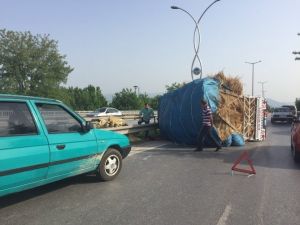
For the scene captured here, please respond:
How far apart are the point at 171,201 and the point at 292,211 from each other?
1832mm

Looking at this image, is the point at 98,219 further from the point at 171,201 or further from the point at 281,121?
the point at 281,121

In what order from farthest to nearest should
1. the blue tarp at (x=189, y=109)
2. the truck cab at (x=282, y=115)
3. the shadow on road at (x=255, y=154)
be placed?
the truck cab at (x=282, y=115) → the blue tarp at (x=189, y=109) → the shadow on road at (x=255, y=154)

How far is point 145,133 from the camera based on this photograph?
1809 cm

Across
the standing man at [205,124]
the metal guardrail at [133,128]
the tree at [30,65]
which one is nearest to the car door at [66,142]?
the standing man at [205,124]

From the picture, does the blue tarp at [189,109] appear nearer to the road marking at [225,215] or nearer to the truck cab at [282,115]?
the road marking at [225,215]

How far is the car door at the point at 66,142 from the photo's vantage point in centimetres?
655

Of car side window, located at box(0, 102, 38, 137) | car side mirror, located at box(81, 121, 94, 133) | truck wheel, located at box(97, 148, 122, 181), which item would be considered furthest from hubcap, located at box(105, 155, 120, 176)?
car side window, located at box(0, 102, 38, 137)

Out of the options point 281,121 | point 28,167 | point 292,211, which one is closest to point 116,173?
point 28,167

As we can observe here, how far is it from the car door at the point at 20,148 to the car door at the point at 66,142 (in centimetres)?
21

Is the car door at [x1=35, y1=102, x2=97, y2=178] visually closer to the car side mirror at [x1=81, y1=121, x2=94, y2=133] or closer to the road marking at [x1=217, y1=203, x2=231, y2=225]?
the car side mirror at [x1=81, y1=121, x2=94, y2=133]

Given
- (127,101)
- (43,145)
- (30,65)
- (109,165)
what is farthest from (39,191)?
(127,101)

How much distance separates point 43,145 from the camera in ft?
20.7

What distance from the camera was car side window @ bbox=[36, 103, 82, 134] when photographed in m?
6.62

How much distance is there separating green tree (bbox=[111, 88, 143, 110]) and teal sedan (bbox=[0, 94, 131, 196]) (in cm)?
5840
